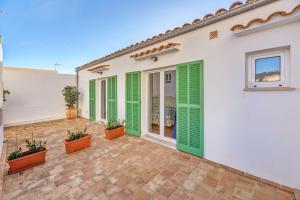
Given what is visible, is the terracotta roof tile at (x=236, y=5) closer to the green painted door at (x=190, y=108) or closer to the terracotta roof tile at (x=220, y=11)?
the terracotta roof tile at (x=220, y=11)

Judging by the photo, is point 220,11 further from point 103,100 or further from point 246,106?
point 103,100

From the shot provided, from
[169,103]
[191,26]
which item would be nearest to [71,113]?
[169,103]

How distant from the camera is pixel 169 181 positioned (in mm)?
2555

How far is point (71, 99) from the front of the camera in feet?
27.9

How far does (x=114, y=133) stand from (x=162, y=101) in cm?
217

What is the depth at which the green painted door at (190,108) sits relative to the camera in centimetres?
336

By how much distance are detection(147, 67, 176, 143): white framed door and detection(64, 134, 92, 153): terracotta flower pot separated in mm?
2135

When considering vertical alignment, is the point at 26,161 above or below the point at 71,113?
below

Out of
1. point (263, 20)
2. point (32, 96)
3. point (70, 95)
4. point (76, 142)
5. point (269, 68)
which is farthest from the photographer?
point (70, 95)

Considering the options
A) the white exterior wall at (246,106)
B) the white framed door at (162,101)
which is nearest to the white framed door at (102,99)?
the white framed door at (162,101)

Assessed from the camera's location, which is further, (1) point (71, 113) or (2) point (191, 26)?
(1) point (71, 113)

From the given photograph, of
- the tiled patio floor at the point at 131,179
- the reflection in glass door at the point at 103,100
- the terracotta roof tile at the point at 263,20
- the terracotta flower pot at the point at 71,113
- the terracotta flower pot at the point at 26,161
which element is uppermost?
the terracotta roof tile at the point at 263,20

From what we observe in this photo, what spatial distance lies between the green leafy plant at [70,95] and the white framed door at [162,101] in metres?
5.95

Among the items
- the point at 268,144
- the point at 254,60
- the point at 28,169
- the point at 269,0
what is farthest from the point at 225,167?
the point at 28,169
